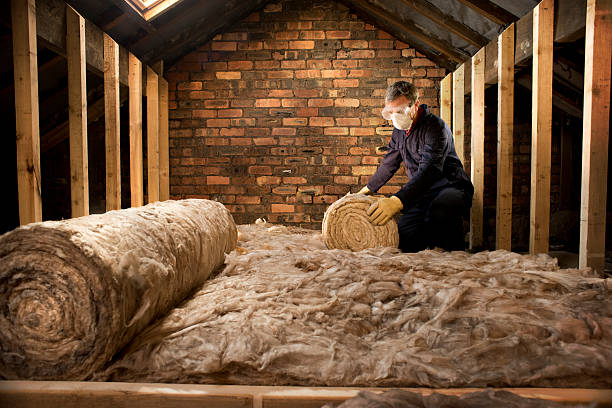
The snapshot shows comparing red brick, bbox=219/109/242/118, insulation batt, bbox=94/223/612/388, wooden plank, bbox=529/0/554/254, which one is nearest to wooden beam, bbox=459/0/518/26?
wooden plank, bbox=529/0/554/254

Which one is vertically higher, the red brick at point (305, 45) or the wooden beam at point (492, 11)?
the red brick at point (305, 45)

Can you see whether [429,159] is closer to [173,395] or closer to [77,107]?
[173,395]

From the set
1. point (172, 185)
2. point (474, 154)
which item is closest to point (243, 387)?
point (474, 154)

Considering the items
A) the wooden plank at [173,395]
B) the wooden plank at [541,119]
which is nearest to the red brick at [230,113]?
the wooden plank at [541,119]

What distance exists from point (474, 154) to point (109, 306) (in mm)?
2836

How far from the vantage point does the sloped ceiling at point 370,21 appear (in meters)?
2.52

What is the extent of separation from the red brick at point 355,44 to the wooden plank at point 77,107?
2584 millimetres

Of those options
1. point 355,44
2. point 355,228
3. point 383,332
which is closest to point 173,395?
point 383,332

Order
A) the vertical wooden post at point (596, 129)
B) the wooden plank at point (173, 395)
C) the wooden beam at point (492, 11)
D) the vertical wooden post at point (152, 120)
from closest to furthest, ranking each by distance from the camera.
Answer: the wooden plank at point (173, 395) → the vertical wooden post at point (596, 129) → the wooden beam at point (492, 11) → the vertical wooden post at point (152, 120)

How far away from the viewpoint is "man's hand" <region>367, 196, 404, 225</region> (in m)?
2.27

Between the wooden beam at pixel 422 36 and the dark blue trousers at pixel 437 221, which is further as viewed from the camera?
the wooden beam at pixel 422 36

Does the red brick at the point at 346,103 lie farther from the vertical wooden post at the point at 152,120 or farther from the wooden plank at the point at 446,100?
the vertical wooden post at the point at 152,120

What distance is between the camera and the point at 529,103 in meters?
4.03

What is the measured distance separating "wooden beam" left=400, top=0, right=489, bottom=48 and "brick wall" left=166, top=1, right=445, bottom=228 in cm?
86
